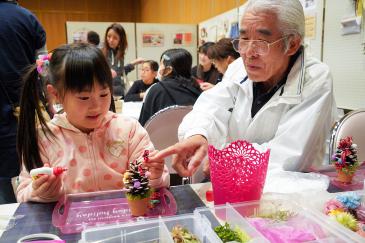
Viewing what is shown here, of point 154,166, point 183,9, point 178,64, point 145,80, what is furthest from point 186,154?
point 183,9

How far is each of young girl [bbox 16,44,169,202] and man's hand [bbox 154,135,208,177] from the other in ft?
0.21

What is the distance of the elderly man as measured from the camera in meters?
1.15

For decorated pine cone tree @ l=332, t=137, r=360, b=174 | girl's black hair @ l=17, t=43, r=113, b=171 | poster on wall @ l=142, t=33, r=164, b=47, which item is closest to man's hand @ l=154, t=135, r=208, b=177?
girl's black hair @ l=17, t=43, r=113, b=171

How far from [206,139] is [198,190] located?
0.76ft

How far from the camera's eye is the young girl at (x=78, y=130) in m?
1.09

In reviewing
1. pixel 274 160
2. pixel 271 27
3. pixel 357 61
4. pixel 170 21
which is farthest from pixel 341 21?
pixel 170 21

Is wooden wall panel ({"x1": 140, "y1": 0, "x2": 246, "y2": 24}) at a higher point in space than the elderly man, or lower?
higher

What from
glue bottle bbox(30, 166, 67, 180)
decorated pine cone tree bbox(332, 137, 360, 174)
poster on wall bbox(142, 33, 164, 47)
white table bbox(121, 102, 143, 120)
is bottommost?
white table bbox(121, 102, 143, 120)

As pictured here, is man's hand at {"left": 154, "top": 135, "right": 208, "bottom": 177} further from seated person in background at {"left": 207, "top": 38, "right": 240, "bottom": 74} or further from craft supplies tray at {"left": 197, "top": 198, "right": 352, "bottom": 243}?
seated person in background at {"left": 207, "top": 38, "right": 240, "bottom": 74}

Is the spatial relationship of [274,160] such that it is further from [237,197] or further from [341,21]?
[341,21]

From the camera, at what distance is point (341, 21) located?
2.38m

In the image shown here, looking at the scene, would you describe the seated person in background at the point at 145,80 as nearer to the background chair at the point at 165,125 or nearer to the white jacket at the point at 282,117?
the background chair at the point at 165,125

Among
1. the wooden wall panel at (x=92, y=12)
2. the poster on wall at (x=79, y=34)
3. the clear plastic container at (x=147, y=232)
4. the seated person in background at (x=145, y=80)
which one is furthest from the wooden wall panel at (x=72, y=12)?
the clear plastic container at (x=147, y=232)

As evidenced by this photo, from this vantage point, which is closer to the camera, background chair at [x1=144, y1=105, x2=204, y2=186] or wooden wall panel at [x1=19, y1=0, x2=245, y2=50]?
background chair at [x1=144, y1=105, x2=204, y2=186]
